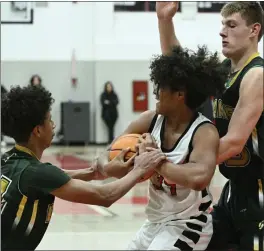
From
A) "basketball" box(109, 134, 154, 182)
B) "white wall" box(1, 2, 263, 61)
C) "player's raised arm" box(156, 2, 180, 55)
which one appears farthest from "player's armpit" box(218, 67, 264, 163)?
"white wall" box(1, 2, 263, 61)

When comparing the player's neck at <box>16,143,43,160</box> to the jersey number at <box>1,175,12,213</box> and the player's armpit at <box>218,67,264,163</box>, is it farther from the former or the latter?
the player's armpit at <box>218,67,264,163</box>

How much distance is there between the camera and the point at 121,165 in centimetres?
258

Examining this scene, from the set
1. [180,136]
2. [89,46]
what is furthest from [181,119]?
[89,46]

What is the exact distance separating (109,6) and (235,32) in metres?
11.6

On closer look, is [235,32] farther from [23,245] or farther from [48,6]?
[48,6]

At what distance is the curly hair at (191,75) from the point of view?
260 centimetres

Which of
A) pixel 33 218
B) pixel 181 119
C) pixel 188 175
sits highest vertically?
pixel 181 119

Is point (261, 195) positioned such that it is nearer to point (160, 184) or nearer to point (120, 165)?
point (160, 184)

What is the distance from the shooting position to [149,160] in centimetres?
249

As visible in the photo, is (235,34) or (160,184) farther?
(235,34)

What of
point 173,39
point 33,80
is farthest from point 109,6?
point 173,39

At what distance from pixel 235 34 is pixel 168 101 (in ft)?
1.70

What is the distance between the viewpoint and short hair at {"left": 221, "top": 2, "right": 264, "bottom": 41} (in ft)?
9.30

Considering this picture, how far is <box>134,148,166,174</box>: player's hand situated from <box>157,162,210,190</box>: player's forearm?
0.17 ft
